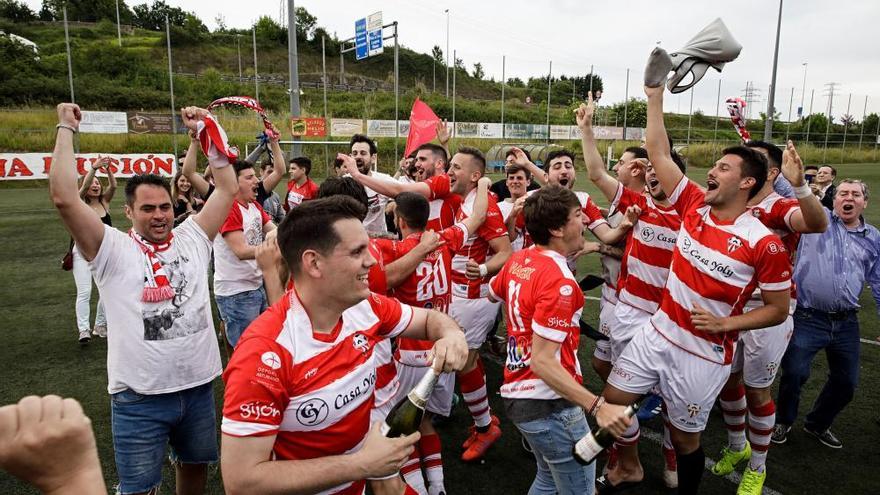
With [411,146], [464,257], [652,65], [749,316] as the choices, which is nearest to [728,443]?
[749,316]

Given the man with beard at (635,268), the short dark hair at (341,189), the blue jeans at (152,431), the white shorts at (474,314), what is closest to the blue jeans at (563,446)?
the man with beard at (635,268)

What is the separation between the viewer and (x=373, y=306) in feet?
9.10

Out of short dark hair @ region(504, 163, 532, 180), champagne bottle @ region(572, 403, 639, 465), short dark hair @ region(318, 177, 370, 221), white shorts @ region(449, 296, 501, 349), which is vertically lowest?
white shorts @ region(449, 296, 501, 349)

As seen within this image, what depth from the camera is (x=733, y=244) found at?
3.61 metres

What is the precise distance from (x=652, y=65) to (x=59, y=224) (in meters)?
17.6

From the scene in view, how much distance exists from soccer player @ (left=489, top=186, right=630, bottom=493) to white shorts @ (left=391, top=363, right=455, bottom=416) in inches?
42.7

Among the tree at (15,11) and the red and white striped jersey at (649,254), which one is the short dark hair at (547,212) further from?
the tree at (15,11)

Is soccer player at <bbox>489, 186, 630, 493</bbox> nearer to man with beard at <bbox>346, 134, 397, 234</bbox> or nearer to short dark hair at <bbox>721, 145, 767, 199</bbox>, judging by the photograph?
short dark hair at <bbox>721, 145, 767, 199</bbox>

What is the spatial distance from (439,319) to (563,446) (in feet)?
3.58

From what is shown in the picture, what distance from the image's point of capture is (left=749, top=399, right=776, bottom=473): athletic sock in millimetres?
4266

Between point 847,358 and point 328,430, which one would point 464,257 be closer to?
point 328,430

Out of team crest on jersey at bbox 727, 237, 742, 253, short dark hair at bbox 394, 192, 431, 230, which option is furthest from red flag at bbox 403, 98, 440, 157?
team crest on jersey at bbox 727, 237, 742, 253

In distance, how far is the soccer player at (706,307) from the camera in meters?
3.56

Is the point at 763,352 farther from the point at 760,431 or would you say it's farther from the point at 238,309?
the point at 238,309
